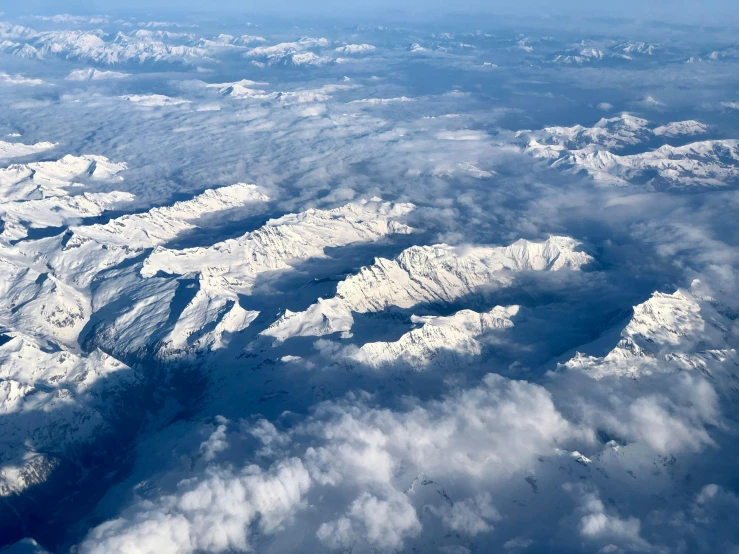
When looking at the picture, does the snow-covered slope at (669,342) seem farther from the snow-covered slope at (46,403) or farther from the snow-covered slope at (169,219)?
the snow-covered slope at (169,219)

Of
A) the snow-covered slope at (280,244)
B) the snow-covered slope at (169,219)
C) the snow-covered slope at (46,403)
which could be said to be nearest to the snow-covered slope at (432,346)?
the snow-covered slope at (46,403)

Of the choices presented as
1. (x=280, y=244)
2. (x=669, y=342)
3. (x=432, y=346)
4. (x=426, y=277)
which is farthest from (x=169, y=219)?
(x=669, y=342)

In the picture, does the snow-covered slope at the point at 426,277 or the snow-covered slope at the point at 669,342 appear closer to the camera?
the snow-covered slope at the point at 669,342

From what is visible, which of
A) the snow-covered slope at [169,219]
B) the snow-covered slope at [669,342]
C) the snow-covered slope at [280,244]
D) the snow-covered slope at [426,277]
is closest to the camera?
the snow-covered slope at [669,342]

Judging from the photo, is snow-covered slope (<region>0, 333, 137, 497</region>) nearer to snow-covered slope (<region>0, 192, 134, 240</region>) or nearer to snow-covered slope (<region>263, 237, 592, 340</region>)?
snow-covered slope (<region>263, 237, 592, 340</region>)

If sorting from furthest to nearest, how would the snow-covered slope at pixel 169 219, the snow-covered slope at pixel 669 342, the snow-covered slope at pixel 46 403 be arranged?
the snow-covered slope at pixel 169 219 → the snow-covered slope at pixel 669 342 → the snow-covered slope at pixel 46 403

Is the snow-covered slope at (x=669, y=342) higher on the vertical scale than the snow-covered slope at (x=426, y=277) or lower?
higher
